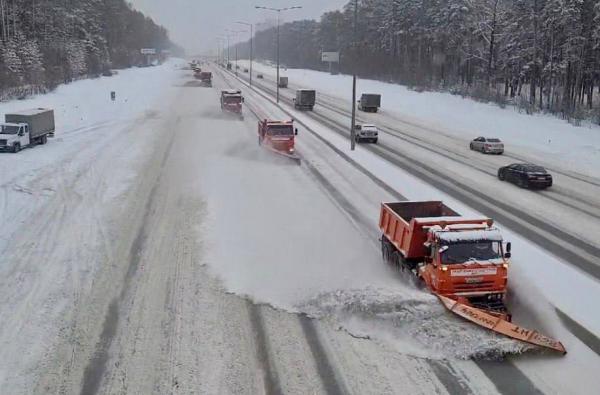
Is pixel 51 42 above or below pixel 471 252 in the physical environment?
above

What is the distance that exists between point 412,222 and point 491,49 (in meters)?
67.2

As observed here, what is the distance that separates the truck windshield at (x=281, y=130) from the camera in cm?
3875

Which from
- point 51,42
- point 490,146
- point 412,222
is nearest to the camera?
point 412,222

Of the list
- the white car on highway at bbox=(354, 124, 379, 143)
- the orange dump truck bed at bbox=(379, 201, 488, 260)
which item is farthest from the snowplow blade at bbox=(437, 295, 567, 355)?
the white car on highway at bbox=(354, 124, 379, 143)

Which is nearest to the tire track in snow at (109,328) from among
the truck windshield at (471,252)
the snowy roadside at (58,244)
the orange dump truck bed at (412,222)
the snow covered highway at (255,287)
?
the snow covered highway at (255,287)

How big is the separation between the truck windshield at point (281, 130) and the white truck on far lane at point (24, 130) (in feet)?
52.3

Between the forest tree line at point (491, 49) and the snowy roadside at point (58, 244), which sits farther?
the forest tree line at point (491, 49)

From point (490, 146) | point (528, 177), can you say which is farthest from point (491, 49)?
point (528, 177)

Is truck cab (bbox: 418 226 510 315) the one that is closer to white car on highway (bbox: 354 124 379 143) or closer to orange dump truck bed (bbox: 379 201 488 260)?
orange dump truck bed (bbox: 379 201 488 260)

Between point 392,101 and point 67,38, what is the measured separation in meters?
64.8

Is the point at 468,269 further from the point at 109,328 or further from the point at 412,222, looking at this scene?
the point at 109,328

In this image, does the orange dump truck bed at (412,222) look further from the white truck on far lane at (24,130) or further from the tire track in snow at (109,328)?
the white truck on far lane at (24,130)

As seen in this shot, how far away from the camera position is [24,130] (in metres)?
39.8

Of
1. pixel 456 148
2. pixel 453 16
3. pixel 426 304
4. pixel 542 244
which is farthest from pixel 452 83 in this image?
pixel 426 304
